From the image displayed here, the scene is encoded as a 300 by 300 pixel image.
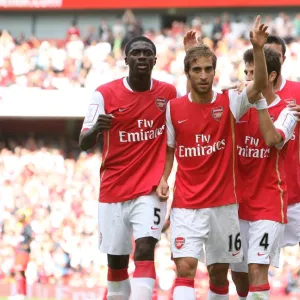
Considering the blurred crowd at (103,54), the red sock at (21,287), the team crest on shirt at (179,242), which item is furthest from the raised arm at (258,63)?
the blurred crowd at (103,54)

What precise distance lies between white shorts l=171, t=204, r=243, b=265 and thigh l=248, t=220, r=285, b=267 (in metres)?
0.12

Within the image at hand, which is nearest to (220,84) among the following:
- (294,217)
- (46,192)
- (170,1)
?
(46,192)

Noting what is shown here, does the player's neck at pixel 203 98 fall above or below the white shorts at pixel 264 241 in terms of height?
above

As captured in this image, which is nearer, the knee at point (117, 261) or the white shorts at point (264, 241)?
the white shorts at point (264, 241)

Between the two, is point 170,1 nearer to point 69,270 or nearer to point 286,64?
point 286,64

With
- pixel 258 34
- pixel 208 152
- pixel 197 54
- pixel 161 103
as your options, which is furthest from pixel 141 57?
pixel 258 34

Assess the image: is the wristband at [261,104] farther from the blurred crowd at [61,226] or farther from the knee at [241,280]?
the blurred crowd at [61,226]

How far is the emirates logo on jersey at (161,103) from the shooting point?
25.2 feet

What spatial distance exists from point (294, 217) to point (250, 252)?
77 cm

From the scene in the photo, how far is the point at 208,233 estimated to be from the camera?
7.23m

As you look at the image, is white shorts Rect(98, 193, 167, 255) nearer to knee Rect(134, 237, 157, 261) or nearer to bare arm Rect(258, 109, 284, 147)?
knee Rect(134, 237, 157, 261)

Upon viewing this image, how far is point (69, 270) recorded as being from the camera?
16891mm

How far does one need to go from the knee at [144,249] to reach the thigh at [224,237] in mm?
460

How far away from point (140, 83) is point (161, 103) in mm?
250
